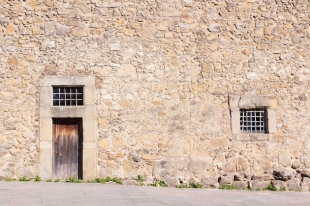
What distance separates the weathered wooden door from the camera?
338 inches

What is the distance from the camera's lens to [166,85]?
8656 millimetres

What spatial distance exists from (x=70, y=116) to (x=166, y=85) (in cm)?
208

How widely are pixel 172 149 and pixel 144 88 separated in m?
1.39

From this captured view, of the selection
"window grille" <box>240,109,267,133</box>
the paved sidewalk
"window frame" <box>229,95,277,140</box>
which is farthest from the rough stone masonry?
the paved sidewalk

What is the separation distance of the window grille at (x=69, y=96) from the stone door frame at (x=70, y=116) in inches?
6.6

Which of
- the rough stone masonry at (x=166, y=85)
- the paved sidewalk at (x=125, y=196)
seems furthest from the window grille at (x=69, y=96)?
the paved sidewalk at (x=125, y=196)

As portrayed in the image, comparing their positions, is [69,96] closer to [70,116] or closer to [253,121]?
[70,116]

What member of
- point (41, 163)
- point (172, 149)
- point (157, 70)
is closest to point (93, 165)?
point (41, 163)

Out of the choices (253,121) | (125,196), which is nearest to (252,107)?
(253,121)

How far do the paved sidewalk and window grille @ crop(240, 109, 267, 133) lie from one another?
1.39m

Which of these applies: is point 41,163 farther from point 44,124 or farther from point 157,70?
point 157,70

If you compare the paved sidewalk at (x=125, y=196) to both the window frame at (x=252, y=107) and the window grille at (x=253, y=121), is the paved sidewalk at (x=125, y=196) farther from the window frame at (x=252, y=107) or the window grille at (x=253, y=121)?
the window grille at (x=253, y=121)

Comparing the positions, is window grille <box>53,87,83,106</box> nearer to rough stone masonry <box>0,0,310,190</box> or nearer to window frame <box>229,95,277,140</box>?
rough stone masonry <box>0,0,310,190</box>

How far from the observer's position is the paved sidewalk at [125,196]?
612 cm
